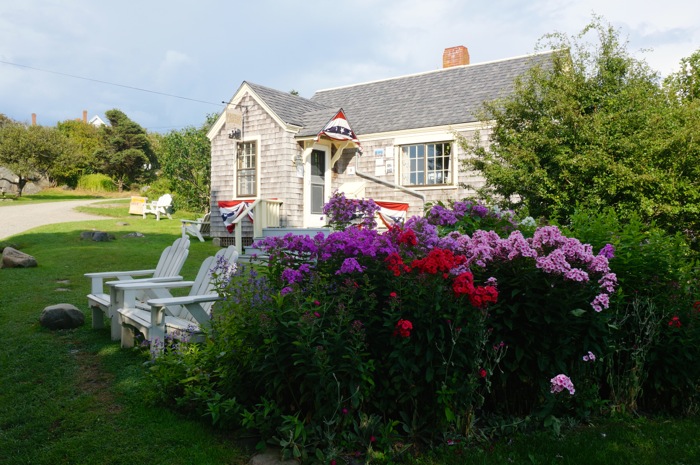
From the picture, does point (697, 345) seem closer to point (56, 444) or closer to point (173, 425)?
point (173, 425)

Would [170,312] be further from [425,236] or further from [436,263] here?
[436,263]

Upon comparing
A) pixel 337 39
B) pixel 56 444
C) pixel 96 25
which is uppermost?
pixel 96 25

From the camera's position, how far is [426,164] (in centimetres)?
1303

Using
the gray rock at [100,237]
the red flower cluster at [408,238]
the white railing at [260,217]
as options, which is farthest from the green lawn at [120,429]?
the gray rock at [100,237]

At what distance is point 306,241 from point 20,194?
31.8 meters

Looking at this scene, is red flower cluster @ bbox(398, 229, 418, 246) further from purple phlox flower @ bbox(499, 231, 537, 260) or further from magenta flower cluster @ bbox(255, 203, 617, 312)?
purple phlox flower @ bbox(499, 231, 537, 260)

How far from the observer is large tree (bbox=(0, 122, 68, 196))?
1114 inches

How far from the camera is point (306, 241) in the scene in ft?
11.3

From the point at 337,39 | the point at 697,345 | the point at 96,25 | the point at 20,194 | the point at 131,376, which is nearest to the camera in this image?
the point at 697,345

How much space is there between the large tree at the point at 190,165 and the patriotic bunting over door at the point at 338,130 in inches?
430

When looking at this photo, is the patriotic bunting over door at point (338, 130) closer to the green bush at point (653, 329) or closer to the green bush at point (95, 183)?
the green bush at point (653, 329)

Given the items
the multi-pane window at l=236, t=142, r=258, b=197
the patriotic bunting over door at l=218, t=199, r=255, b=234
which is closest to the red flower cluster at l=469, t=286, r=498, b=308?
the patriotic bunting over door at l=218, t=199, r=255, b=234

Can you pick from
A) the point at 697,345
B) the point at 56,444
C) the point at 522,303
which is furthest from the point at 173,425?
the point at 697,345

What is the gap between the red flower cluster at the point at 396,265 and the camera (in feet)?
9.75
